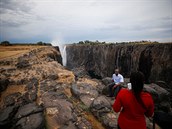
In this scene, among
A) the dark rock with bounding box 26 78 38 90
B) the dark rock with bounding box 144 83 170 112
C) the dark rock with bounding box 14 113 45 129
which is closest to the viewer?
the dark rock with bounding box 14 113 45 129

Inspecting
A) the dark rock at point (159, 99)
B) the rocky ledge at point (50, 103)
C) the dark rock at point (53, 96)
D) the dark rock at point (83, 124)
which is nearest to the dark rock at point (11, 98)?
the rocky ledge at point (50, 103)

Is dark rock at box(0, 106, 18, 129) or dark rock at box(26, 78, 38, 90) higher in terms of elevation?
dark rock at box(26, 78, 38, 90)

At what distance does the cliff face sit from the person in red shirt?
15.0 meters

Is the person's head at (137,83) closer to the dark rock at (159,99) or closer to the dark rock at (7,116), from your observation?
the dark rock at (7,116)

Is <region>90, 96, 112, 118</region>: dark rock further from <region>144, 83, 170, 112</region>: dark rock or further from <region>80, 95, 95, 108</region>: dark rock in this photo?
<region>144, 83, 170, 112</region>: dark rock

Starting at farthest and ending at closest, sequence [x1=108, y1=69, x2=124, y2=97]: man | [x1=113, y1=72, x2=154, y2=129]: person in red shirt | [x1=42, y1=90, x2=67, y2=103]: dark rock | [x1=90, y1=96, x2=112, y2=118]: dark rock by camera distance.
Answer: [x1=108, y1=69, x2=124, y2=97]: man, [x1=42, y1=90, x2=67, y2=103]: dark rock, [x1=90, y1=96, x2=112, y2=118]: dark rock, [x1=113, y1=72, x2=154, y2=129]: person in red shirt

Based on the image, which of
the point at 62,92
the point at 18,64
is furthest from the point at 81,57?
the point at 62,92

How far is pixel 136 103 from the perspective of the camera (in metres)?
2.63

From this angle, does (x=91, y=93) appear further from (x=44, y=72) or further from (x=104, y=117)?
(x=44, y=72)

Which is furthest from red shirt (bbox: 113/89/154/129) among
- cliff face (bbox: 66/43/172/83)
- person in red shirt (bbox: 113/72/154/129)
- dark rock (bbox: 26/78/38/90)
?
cliff face (bbox: 66/43/172/83)

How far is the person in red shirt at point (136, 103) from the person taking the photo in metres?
2.64

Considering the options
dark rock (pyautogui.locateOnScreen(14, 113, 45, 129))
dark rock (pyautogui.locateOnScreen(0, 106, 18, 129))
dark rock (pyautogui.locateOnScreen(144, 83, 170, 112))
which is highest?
dark rock (pyautogui.locateOnScreen(14, 113, 45, 129))

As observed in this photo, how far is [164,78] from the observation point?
16.3 metres

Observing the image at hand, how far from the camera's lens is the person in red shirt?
8.66ft
